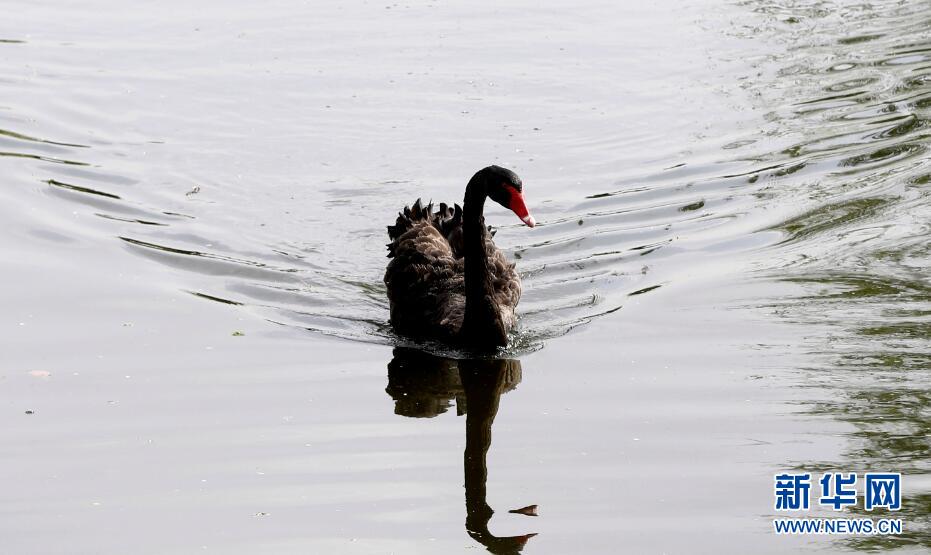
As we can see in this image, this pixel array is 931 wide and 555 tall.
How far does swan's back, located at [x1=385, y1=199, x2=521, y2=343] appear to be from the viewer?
7898 millimetres

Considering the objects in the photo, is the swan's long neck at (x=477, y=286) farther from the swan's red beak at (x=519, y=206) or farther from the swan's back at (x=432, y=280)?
the swan's red beak at (x=519, y=206)

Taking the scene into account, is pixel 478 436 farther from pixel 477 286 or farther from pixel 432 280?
pixel 432 280

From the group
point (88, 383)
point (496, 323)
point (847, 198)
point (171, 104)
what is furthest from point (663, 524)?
point (171, 104)

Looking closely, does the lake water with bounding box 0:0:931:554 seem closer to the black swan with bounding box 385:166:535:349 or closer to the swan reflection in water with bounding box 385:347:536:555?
the swan reflection in water with bounding box 385:347:536:555

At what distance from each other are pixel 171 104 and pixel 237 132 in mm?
984

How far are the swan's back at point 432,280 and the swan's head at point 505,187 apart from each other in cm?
60

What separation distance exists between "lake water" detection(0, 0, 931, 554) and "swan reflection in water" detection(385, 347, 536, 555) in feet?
0.08

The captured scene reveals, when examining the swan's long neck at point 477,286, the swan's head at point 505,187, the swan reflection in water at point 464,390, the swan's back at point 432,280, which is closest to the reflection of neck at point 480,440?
the swan reflection in water at point 464,390

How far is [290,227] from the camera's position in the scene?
384 inches

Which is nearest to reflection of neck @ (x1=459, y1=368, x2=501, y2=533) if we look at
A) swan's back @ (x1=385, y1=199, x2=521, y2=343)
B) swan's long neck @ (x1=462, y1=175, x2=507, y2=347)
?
swan's long neck @ (x1=462, y1=175, x2=507, y2=347)

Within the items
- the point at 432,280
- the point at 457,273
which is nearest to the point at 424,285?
the point at 432,280

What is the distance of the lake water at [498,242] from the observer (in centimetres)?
576

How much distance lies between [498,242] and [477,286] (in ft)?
6.65

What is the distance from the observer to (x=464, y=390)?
7.20m
